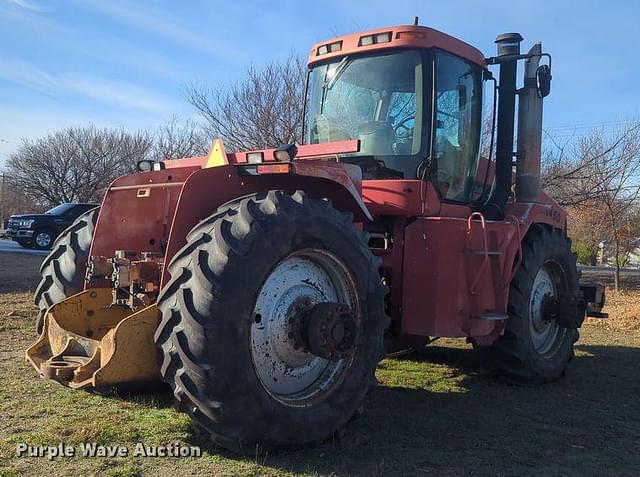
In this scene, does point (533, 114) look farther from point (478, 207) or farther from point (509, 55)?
point (478, 207)

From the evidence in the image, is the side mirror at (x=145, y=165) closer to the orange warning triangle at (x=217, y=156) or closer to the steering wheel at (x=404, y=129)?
the orange warning triangle at (x=217, y=156)

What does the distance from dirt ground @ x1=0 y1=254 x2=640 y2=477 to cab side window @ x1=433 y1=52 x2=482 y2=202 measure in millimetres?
1837

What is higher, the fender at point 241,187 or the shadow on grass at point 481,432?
the fender at point 241,187

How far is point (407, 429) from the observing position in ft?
14.7

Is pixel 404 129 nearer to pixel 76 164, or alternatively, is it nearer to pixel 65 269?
pixel 65 269

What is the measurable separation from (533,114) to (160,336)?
4.91m

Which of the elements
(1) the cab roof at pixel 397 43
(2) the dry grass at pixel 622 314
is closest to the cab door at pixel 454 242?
(1) the cab roof at pixel 397 43

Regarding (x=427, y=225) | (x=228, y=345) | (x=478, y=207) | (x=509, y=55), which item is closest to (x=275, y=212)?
(x=228, y=345)

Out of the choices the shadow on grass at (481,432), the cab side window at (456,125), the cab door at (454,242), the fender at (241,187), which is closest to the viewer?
the shadow on grass at (481,432)

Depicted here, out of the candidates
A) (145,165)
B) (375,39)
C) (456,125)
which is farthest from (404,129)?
(145,165)

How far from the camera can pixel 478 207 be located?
6.46 meters

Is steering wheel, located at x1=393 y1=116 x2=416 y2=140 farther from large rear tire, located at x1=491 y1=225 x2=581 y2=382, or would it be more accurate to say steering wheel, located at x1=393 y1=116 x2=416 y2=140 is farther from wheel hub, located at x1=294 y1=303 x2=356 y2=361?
wheel hub, located at x1=294 y1=303 x2=356 y2=361

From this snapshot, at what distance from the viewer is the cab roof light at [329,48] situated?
19.4 ft

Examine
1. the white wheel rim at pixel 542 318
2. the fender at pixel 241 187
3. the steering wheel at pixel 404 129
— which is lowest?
the white wheel rim at pixel 542 318
